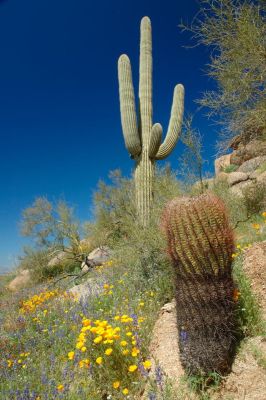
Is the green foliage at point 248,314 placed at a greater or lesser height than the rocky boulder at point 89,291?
lesser

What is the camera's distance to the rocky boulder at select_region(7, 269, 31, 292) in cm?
1348

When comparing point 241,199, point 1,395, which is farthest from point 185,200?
point 241,199

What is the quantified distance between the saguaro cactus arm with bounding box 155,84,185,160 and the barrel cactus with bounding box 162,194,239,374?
824 centimetres

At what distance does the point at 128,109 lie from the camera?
10.4 meters

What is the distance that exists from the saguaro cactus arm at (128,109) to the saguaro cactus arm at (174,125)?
0.84m

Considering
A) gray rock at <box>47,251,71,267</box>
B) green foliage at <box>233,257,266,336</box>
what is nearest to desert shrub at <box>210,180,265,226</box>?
green foliage at <box>233,257,266,336</box>

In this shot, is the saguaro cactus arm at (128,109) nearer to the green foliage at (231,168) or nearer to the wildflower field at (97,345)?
the wildflower field at (97,345)

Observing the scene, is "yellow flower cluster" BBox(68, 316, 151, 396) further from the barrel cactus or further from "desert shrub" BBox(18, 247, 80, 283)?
"desert shrub" BBox(18, 247, 80, 283)

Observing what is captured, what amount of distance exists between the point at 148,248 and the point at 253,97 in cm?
372

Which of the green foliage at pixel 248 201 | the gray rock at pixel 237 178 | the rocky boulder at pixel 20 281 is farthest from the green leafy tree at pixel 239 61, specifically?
the rocky boulder at pixel 20 281

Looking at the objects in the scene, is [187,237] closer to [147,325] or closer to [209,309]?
[209,309]

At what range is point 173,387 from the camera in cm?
240

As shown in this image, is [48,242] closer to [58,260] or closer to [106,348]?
[58,260]

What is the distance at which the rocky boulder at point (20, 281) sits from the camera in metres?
13.5
